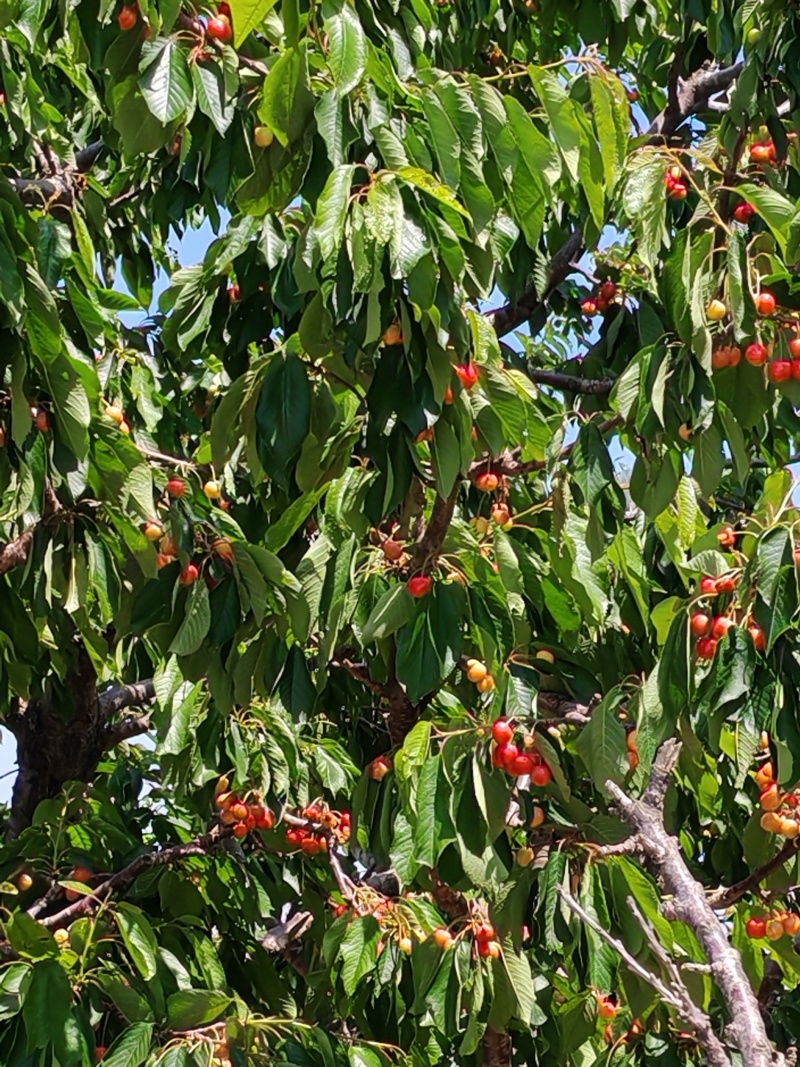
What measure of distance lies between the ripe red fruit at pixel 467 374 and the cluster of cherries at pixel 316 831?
1601 mm

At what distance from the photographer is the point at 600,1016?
2865 mm

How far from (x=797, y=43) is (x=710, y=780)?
145 cm

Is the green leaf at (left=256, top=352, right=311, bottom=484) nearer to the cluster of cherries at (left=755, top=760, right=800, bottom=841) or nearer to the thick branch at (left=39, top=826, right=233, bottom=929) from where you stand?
the cluster of cherries at (left=755, top=760, right=800, bottom=841)

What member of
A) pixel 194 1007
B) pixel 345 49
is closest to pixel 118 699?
pixel 194 1007

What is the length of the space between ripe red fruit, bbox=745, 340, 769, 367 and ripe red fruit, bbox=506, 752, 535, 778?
2.45 ft

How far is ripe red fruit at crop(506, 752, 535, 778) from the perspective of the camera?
2299 millimetres

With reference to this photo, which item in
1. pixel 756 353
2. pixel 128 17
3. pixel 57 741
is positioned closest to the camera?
pixel 128 17

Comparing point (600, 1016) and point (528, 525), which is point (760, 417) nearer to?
point (528, 525)

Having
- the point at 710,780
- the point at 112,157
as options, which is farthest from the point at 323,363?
the point at 112,157

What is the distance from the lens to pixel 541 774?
7.89 ft

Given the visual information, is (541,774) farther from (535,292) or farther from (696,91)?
(696,91)

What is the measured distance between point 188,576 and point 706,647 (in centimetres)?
87

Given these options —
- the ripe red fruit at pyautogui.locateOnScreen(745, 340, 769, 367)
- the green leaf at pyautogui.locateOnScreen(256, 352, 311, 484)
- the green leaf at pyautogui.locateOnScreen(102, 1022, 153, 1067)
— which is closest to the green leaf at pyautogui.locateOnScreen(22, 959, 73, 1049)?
the green leaf at pyautogui.locateOnScreen(102, 1022, 153, 1067)

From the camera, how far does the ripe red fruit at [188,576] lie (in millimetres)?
2355
